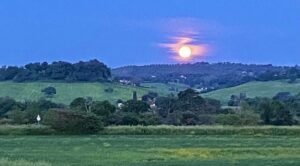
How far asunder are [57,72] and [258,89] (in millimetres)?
49143

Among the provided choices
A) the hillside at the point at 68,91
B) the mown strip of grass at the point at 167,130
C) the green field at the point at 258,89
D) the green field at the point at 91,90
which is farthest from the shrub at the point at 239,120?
the green field at the point at 258,89

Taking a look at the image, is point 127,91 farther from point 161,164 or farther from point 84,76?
point 161,164

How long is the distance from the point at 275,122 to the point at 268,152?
4493 cm

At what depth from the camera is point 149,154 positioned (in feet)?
146

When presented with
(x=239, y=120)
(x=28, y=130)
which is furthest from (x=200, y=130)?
(x=28, y=130)

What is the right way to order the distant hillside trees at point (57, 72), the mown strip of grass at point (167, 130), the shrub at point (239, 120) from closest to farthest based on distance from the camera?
the mown strip of grass at point (167, 130) → the shrub at point (239, 120) → the distant hillside trees at point (57, 72)

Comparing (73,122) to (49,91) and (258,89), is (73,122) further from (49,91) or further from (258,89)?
(258,89)

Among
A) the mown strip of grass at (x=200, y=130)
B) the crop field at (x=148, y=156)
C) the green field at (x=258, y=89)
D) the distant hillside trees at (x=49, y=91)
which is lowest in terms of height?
the crop field at (x=148, y=156)

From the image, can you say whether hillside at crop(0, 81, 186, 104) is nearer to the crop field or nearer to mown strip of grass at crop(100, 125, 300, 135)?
→ mown strip of grass at crop(100, 125, 300, 135)

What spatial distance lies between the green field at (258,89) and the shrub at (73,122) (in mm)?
92378

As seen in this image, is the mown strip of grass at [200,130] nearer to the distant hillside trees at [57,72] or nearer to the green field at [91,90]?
the green field at [91,90]

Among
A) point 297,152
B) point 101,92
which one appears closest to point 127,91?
point 101,92

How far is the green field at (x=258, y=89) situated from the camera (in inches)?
6535

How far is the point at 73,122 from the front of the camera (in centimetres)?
7288
